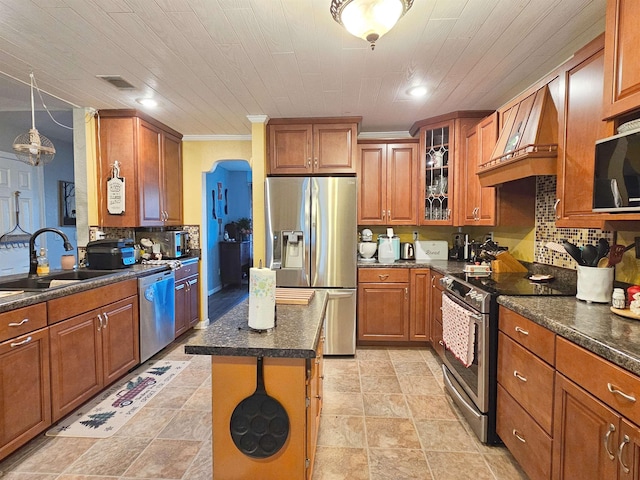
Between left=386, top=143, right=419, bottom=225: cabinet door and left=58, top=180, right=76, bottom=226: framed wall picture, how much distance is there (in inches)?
168

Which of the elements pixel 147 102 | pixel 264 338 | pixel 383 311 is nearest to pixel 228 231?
pixel 147 102

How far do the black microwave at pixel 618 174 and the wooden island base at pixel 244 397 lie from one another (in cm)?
149

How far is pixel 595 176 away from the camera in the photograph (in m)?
1.50

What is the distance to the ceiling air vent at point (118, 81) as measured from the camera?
8.15ft

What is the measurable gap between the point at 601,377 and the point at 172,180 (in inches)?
161

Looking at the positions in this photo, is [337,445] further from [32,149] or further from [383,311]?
[32,149]

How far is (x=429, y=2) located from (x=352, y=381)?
2733 mm

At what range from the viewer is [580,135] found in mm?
1760

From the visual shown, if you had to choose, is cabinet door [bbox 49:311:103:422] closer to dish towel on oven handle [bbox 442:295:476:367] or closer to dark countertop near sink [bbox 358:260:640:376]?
dish towel on oven handle [bbox 442:295:476:367]

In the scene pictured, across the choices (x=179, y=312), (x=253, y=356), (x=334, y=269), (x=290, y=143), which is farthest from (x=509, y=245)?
(x=179, y=312)

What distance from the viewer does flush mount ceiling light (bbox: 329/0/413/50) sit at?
55.9 inches

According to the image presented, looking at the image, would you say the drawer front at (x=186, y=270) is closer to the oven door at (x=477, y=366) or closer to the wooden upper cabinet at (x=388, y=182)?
the wooden upper cabinet at (x=388, y=182)

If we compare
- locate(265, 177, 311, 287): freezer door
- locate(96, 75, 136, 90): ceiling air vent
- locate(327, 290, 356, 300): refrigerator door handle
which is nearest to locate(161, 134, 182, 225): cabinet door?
locate(96, 75, 136, 90): ceiling air vent

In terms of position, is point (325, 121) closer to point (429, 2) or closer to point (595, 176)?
point (429, 2)
